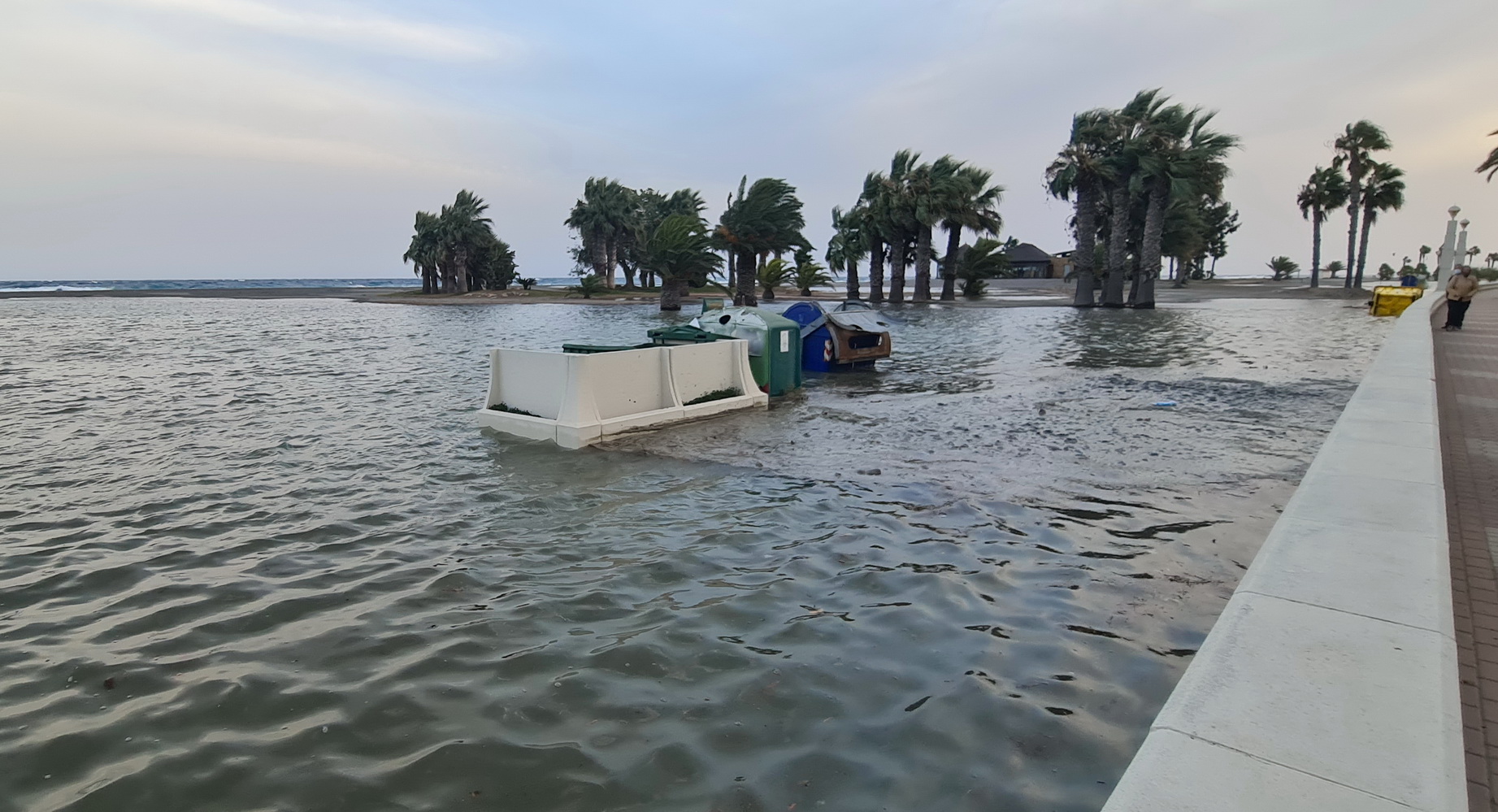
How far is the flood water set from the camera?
10.4 feet

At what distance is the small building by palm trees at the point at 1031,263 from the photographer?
315 ft

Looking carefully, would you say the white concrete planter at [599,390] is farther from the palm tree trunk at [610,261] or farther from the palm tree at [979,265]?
the palm tree trunk at [610,261]

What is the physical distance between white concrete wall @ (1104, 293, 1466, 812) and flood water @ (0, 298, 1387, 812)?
25.2 inches

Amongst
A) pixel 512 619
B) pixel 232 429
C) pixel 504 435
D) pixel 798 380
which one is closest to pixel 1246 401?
pixel 798 380

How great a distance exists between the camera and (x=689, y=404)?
11.2 metres

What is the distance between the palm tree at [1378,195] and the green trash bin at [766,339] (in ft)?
220

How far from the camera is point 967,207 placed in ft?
180

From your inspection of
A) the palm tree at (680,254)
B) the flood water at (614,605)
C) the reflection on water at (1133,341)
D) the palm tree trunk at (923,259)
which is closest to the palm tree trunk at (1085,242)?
the reflection on water at (1133,341)

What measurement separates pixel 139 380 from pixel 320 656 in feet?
50.8

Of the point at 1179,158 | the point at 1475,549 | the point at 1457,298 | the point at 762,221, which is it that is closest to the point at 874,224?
the point at 762,221

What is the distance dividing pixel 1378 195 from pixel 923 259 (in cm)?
3729

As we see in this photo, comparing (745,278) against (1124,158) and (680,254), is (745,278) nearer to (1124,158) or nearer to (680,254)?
(680,254)

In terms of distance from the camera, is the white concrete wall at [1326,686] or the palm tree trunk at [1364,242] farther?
the palm tree trunk at [1364,242]

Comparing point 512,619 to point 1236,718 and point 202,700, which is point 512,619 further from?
point 1236,718
